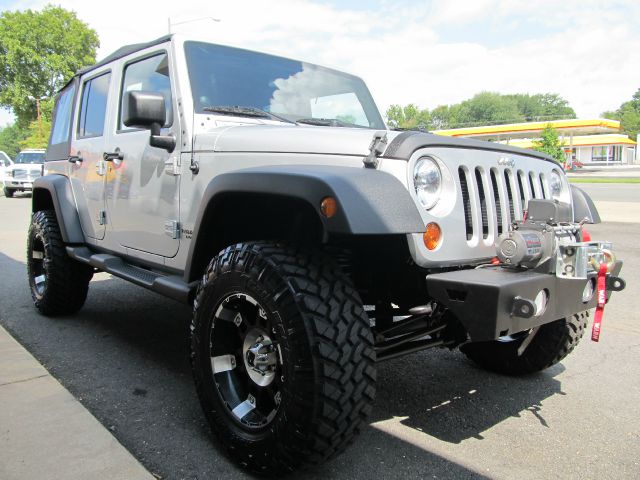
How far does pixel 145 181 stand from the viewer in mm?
3521

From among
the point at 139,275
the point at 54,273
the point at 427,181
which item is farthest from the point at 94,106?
the point at 427,181

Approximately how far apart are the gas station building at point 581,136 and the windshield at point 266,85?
97.5ft

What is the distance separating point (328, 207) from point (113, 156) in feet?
7.84

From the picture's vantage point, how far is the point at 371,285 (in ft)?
9.32

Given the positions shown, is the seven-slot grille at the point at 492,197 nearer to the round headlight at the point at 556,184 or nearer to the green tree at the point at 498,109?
the round headlight at the point at 556,184

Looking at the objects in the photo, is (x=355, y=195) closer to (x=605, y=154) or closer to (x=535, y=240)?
(x=535, y=240)

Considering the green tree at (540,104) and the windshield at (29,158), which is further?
the green tree at (540,104)

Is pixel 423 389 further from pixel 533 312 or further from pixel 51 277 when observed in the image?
pixel 51 277

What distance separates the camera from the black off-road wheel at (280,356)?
2.11 metres

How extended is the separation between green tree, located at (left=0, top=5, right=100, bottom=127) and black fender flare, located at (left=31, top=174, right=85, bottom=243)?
41.5 meters

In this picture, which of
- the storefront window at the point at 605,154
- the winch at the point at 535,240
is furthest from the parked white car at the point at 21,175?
the storefront window at the point at 605,154

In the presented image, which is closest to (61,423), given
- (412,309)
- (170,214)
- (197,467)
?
(197,467)

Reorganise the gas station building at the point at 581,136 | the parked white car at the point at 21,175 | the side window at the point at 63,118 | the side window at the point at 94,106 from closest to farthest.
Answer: the side window at the point at 94,106
the side window at the point at 63,118
the parked white car at the point at 21,175
the gas station building at the point at 581,136

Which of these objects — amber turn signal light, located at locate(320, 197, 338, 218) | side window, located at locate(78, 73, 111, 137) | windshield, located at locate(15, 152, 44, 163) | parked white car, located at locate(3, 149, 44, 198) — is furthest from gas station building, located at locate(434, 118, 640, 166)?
amber turn signal light, located at locate(320, 197, 338, 218)
